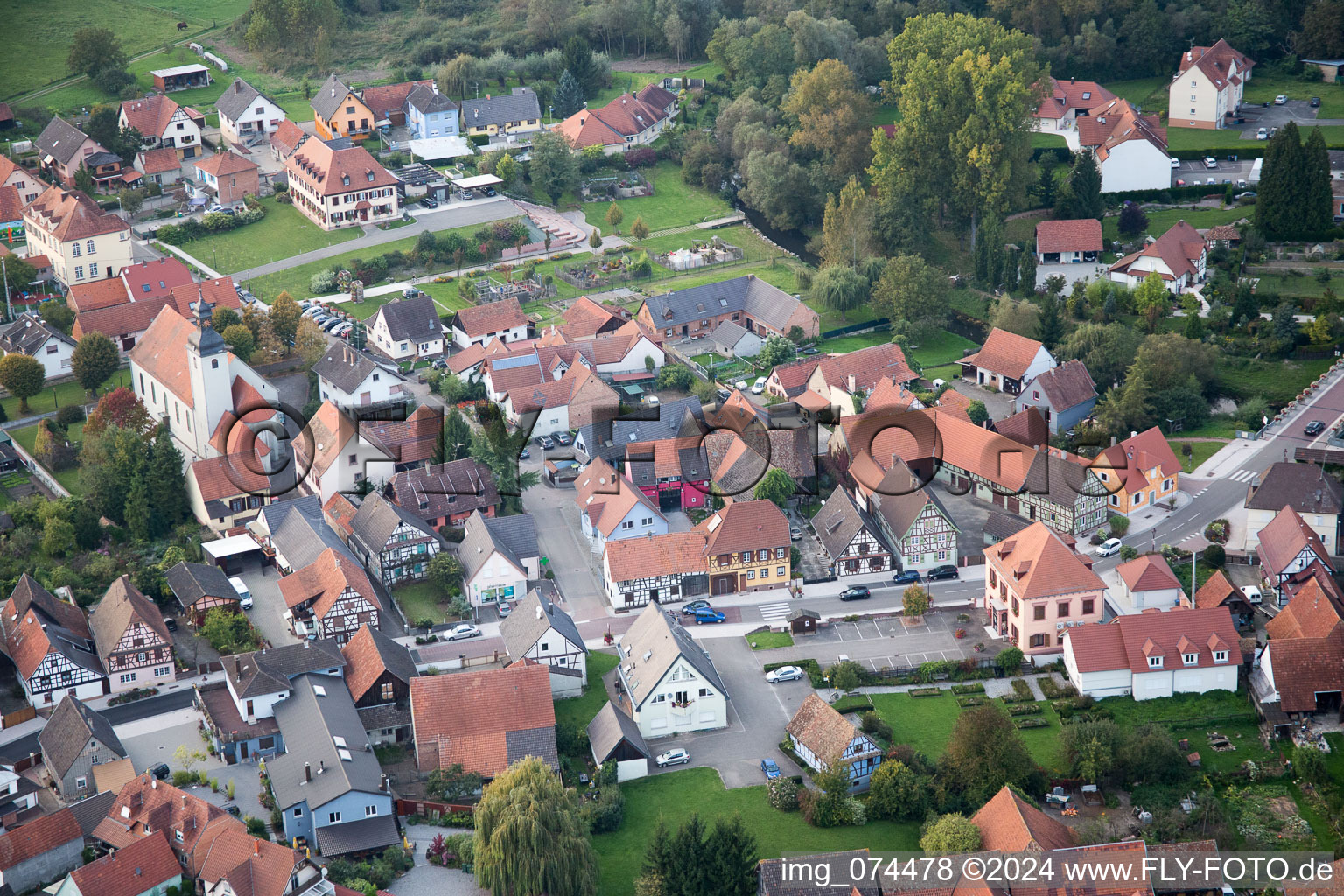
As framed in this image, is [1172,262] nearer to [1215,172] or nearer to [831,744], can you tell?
[1215,172]

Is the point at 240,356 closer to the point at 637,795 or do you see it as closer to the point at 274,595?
the point at 274,595

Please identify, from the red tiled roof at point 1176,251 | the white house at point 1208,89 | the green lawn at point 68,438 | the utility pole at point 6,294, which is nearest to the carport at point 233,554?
the green lawn at point 68,438

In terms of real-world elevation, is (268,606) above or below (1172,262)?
below

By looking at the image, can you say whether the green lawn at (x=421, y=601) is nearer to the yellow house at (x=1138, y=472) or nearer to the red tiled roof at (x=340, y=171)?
the yellow house at (x=1138, y=472)

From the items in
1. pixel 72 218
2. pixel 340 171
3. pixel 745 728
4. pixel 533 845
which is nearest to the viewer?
pixel 533 845

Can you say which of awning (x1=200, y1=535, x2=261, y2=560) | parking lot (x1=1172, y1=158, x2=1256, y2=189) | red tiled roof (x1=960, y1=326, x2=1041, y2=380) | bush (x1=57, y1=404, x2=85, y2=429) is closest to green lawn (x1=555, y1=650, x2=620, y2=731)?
awning (x1=200, y1=535, x2=261, y2=560)

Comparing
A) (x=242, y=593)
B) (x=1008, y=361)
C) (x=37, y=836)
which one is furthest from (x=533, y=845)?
(x=1008, y=361)

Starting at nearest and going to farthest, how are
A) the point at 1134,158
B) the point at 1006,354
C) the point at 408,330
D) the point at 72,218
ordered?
1. the point at 1006,354
2. the point at 408,330
3. the point at 72,218
4. the point at 1134,158

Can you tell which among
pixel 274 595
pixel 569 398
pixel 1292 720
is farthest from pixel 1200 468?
pixel 274 595
